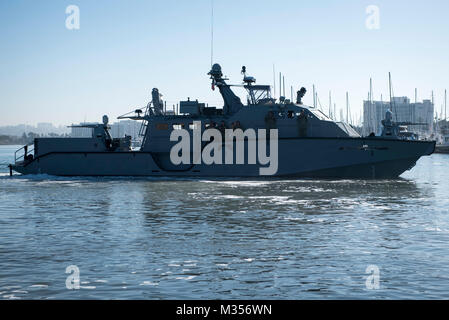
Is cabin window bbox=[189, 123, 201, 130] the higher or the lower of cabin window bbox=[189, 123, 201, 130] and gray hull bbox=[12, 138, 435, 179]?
the higher

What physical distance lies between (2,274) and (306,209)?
12.1 m

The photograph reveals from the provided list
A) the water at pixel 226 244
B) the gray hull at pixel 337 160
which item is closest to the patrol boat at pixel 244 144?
the gray hull at pixel 337 160

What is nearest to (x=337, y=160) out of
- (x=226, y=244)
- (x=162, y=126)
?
(x=162, y=126)

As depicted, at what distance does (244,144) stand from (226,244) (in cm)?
1963

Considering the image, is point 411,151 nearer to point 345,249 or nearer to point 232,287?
point 345,249

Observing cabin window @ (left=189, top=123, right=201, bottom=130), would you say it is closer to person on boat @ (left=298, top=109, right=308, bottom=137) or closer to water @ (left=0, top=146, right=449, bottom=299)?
person on boat @ (left=298, top=109, right=308, bottom=137)

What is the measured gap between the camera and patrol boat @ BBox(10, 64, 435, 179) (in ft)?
107

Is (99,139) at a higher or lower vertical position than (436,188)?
higher

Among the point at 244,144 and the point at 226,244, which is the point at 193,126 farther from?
the point at 226,244

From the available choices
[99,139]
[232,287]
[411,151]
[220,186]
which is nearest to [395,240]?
[232,287]

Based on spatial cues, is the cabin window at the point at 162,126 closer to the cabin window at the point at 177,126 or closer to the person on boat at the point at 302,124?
the cabin window at the point at 177,126

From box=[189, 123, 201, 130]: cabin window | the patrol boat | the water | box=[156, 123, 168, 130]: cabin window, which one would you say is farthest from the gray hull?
the water

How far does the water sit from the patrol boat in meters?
6.14

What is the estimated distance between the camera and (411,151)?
107ft
